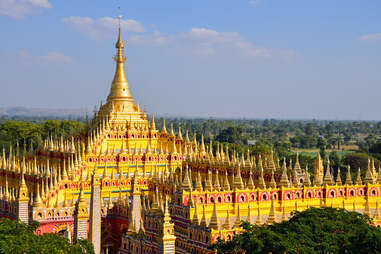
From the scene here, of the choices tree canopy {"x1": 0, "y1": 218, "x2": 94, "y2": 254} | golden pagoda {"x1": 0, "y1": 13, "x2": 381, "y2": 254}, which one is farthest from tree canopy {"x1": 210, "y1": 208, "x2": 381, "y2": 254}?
tree canopy {"x1": 0, "y1": 218, "x2": 94, "y2": 254}

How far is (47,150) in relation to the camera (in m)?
53.4

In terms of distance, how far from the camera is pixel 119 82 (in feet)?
181

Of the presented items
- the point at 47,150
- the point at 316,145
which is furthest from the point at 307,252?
the point at 316,145

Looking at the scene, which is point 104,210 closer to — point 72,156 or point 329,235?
point 72,156

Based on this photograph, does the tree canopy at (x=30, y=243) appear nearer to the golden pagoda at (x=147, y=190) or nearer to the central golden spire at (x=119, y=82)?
the golden pagoda at (x=147, y=190)

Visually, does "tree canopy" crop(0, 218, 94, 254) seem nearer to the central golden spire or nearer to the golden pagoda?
the golden pagoda

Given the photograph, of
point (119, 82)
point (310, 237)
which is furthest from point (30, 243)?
point (119, 82)

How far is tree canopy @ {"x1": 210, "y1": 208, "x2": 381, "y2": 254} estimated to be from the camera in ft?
82.5

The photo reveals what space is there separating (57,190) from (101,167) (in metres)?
5.24

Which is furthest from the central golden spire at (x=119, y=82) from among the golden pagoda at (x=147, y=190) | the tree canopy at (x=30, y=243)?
the tree canopy at (x=30, y=243)

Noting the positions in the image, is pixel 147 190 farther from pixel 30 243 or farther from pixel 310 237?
pixel 310 237

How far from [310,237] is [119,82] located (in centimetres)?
3138

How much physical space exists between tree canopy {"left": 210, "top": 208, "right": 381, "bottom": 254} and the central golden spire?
27.5 metres

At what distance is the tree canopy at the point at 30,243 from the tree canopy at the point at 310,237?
5.73 m
